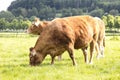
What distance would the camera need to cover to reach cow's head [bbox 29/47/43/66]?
1527cm

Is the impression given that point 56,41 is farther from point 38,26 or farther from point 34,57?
point 38,26

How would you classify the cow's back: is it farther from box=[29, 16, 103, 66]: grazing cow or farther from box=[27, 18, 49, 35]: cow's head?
box=[27, 18, 49, 35]: cow's head

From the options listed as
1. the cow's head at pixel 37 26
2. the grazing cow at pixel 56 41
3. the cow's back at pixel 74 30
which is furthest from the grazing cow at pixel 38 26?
the grazing cow at pixel 56 41

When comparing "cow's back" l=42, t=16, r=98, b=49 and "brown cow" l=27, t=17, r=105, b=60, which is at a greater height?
"cow's back" l=42, t=16, r=98, b=49

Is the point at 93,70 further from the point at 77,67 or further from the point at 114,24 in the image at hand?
the point at 114,24

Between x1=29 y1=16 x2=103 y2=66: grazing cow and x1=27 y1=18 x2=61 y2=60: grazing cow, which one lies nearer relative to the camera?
x1=29 y1=16 x2=103 y2=66: grazing cow

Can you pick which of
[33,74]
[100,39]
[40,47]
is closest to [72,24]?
[40,47]

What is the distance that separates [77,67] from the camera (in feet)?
48.5

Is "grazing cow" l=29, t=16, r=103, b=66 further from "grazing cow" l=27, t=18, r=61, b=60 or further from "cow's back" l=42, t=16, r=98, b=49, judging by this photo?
"grazing cow" l=27, t=18, r=61, b=60

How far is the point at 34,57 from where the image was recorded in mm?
15312

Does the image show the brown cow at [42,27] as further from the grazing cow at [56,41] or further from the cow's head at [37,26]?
the grazing cow at [56,41]

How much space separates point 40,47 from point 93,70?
106 inches

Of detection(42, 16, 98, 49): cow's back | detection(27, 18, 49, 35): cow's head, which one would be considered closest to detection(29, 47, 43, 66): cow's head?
detection(42, 16, 98, 49): cow's back

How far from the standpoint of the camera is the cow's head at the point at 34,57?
50.1 feet
